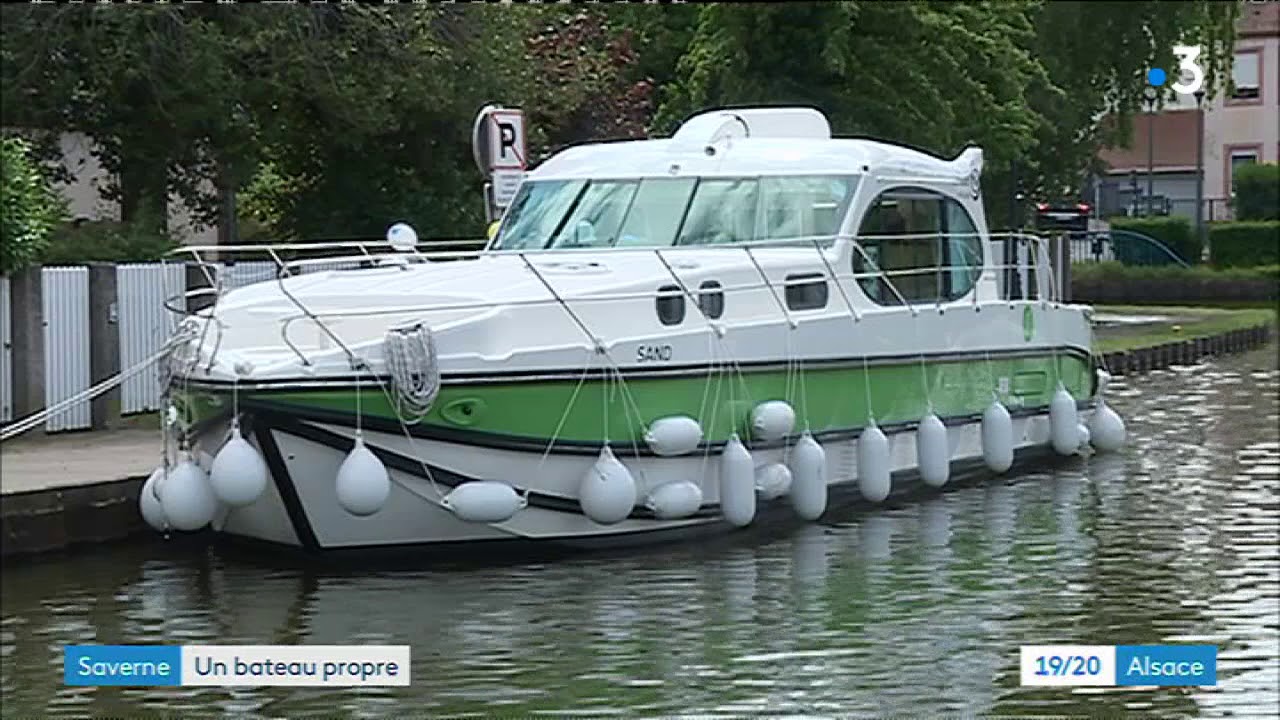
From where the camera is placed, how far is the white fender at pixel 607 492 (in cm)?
1362

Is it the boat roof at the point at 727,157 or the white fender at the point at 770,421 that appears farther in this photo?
the boat roof at the point at 727,157

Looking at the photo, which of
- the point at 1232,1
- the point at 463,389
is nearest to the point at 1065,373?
the point at 463,389

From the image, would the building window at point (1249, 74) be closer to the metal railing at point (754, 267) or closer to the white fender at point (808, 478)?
the metal railing at point (754, 267)

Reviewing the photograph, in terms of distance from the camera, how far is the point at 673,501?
14055 millimetres

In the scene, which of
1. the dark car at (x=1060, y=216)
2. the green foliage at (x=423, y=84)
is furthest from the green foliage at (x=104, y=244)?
the dark car at (x=1060, y=216)

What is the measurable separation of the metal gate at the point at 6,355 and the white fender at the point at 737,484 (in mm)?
6468

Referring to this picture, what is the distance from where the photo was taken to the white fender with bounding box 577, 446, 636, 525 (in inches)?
536

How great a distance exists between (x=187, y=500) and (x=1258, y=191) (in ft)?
147

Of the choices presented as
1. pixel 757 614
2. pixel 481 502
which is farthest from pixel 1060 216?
pixel 757 614

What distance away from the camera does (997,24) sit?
28.9m

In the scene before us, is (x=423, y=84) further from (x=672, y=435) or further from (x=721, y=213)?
(x=672, y=435)

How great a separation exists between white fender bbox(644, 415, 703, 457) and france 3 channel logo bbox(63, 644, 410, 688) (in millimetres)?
3013

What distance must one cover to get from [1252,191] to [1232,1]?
14373 millimetres

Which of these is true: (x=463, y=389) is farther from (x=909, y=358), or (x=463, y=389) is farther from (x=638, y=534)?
(x=909, y=358)
